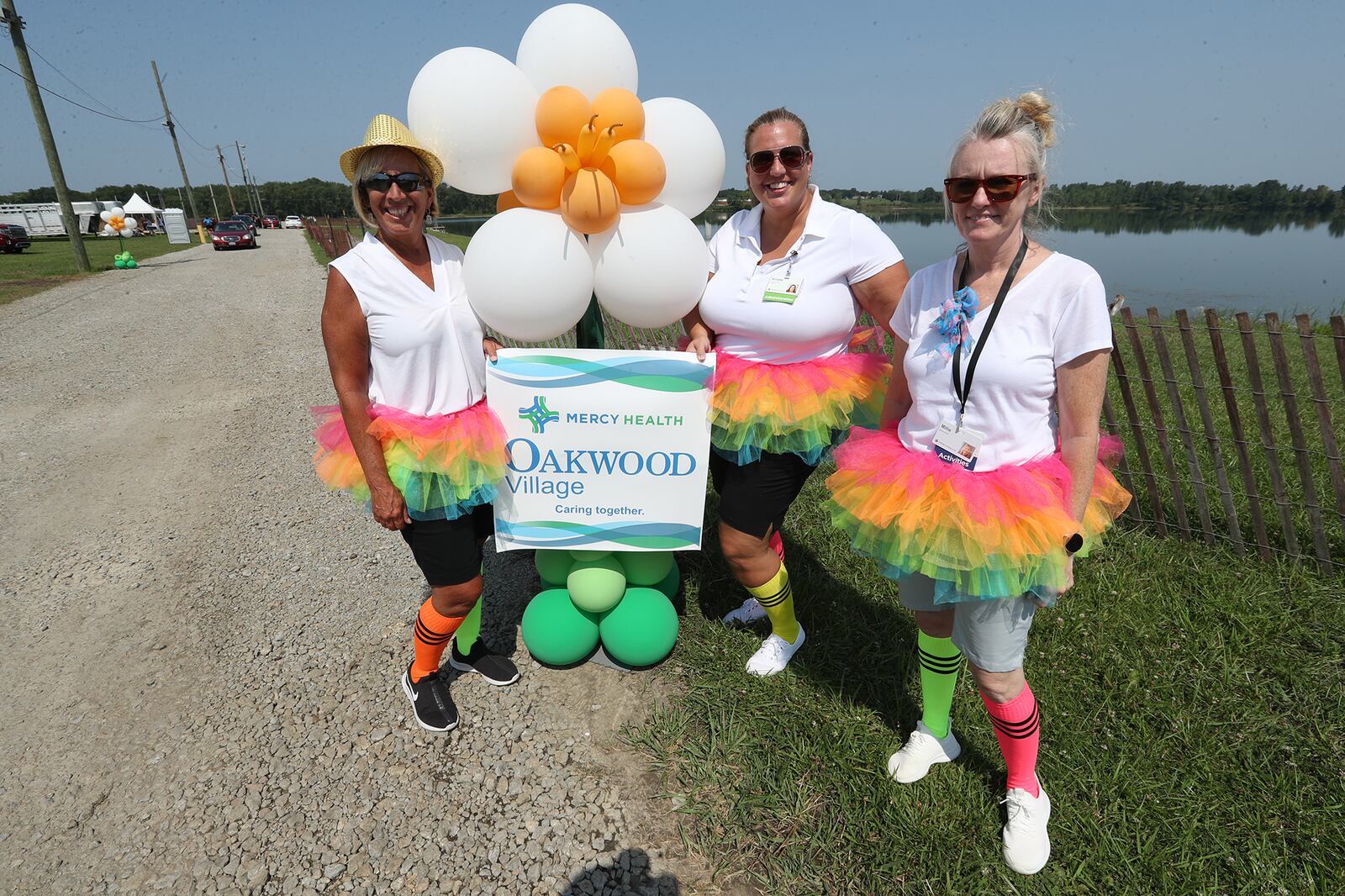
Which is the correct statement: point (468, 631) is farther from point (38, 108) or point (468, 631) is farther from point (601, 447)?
point (38, 108)

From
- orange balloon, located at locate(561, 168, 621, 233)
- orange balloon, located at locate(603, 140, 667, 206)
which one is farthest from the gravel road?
orange balloon, located at locate(603, 140, 667, 206)

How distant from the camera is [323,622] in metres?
3.54

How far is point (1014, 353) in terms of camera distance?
175 cm

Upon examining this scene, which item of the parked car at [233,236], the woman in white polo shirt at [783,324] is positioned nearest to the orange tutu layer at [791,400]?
the woman in white polo shirt at [783,324]

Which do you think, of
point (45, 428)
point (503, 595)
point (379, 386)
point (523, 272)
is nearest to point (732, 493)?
point (523, 272)

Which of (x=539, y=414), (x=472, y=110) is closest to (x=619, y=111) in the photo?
(x=472, y=110)

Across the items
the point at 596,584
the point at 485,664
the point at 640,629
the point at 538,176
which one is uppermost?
the point at 538,176

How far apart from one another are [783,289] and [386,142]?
4.63 ft

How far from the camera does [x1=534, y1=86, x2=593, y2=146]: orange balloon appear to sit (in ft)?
7.33

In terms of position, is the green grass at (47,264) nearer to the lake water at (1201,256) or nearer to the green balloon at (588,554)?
the lake water at (1201,256)

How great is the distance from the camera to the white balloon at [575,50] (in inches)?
92.0

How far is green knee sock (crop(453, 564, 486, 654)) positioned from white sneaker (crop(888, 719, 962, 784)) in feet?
5.98

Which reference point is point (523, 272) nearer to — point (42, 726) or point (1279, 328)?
point (42, 726)

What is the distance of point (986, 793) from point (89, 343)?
486 inches
